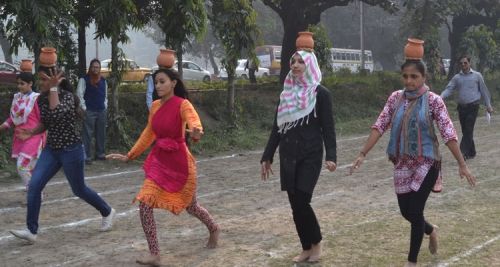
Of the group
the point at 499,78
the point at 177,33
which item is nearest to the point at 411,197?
the point at 177,33

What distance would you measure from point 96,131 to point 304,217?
7333 millimetres

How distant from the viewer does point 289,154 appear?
515 centimetres

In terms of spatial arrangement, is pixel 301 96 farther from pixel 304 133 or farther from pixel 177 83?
pixel 177 83

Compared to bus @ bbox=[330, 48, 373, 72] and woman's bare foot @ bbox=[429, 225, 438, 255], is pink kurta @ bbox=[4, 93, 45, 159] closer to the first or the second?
woman's bare foot @ bbox=[429, 225, 438, 255]

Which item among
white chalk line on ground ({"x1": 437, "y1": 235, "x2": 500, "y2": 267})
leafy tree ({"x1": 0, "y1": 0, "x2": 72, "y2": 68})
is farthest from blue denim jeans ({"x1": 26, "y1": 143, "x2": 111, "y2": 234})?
leafy tree ({"x1": 0, "y1": 0, "x2": 72, "y2": 68})

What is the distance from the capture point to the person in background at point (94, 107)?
11367 millimetres

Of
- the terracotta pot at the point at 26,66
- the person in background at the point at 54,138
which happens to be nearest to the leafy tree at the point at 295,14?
the terracotta pot at the point at 26,66

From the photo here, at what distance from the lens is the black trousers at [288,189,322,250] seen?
514cm

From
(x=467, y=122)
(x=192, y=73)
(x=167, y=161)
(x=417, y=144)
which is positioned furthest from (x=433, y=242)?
(x=192, y=73)

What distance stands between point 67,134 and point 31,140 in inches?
Answer: 65.7

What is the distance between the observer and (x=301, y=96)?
5.14 m

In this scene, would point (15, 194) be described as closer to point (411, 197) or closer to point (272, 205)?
point (272, 205)

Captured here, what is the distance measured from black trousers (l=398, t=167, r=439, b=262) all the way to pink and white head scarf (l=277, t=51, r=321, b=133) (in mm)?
974

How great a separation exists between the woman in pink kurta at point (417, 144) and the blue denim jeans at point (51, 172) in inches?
107
